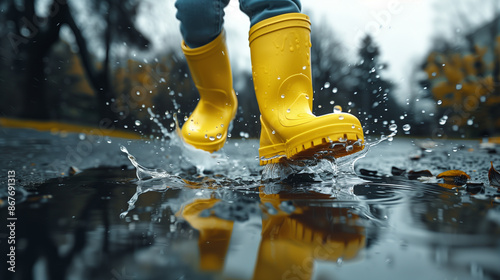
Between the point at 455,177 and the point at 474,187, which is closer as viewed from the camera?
the point at 474,187

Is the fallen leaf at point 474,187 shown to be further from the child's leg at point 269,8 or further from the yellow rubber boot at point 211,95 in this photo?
the yellow rubber boot at point 211,95

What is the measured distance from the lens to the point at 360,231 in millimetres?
513

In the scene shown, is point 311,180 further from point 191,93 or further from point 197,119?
point 191,93

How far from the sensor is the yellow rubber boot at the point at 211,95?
133 centimetres

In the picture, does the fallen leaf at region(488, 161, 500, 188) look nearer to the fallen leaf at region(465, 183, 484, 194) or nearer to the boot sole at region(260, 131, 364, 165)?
the fallen leaf at region(465, 183, 484, 194)

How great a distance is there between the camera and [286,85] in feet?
3.34

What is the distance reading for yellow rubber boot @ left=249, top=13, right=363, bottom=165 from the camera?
935 millimetres

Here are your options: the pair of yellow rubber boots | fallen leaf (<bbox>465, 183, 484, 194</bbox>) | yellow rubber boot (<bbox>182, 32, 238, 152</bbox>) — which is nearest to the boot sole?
the pair of yellow rubber boots

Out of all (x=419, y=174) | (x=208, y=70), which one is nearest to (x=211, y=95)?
(x=208, y=70)

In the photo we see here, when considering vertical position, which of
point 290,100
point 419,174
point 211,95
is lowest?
point 419,174

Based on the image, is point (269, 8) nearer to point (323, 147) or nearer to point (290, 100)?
point (290, 100)

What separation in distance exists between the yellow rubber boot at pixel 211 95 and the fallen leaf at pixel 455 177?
83cm

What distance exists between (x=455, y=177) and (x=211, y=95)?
0.95 m

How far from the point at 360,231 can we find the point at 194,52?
39.5 inches
